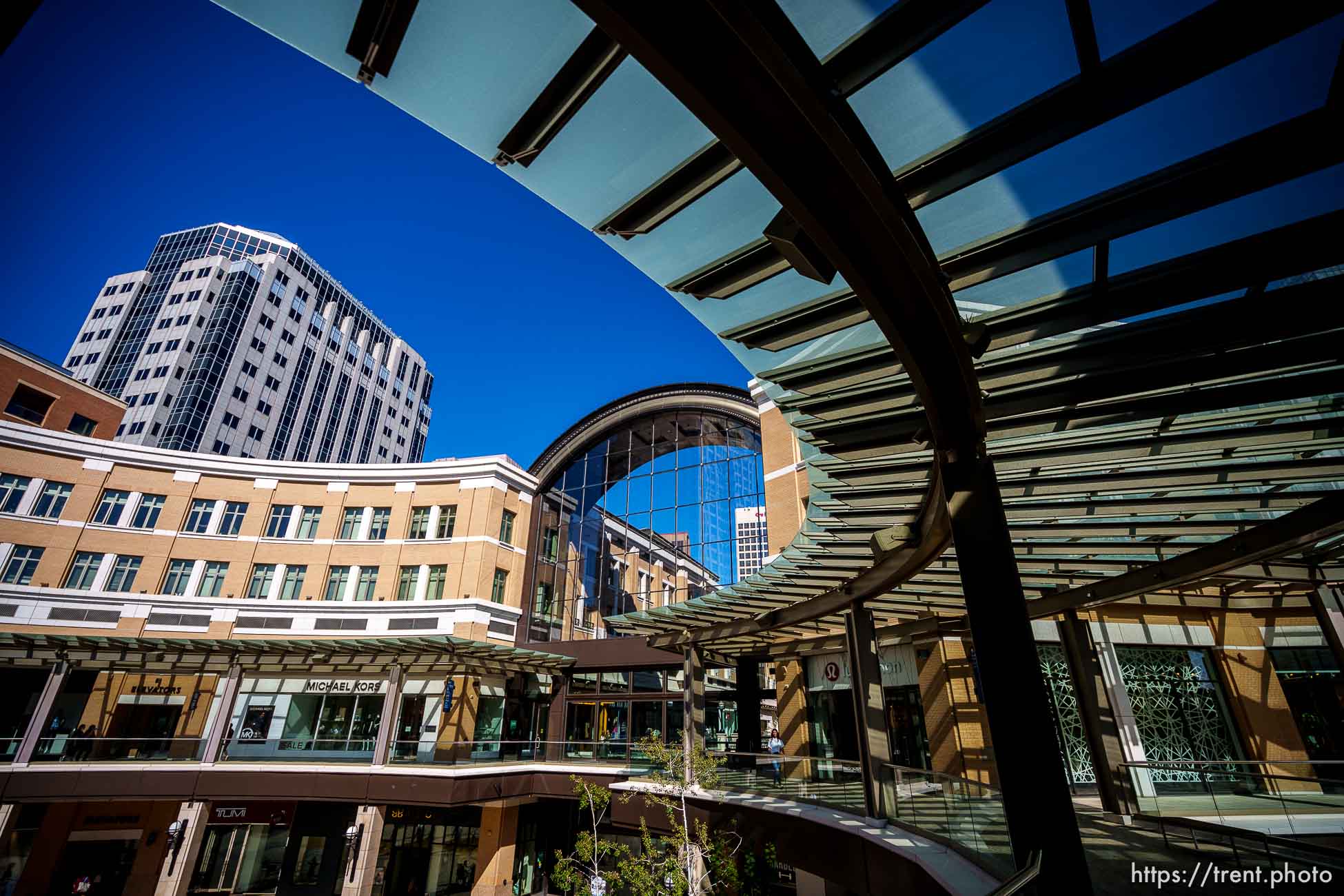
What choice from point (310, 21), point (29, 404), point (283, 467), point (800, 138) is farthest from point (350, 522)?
point (800, 138)

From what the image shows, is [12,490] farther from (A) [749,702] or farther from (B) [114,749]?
(A) [749,702]

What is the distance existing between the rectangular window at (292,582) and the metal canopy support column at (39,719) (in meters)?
8.13

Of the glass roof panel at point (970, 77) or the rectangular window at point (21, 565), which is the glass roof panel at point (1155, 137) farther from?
the rectangular window at point (21, 565)

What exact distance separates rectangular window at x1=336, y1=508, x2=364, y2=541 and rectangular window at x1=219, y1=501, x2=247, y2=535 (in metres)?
4.60

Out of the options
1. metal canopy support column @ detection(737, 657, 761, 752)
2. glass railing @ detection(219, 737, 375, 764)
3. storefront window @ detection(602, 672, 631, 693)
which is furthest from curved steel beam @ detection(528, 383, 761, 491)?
glass railing @ detection(219, 737, 375, 764)

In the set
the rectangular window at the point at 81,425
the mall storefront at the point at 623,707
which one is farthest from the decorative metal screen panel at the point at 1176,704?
the rectangular window at the point at 81,425

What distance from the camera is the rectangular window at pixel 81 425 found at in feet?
116

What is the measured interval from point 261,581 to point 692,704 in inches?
900

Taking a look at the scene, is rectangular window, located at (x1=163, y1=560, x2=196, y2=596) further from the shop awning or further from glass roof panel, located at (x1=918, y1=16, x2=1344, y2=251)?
glass roof panel, located at (x1=918, y1=16, x2=1344, y2=251)

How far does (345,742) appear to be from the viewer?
2258 cm

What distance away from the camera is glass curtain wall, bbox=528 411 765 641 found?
27109 mm

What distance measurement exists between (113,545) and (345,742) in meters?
15.9

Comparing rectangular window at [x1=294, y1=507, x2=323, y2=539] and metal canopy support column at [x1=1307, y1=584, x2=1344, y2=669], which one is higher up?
rectangular window at [x1=294, y1=507, x2=323, y2=539]

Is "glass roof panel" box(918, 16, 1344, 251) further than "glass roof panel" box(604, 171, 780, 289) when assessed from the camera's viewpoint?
No
